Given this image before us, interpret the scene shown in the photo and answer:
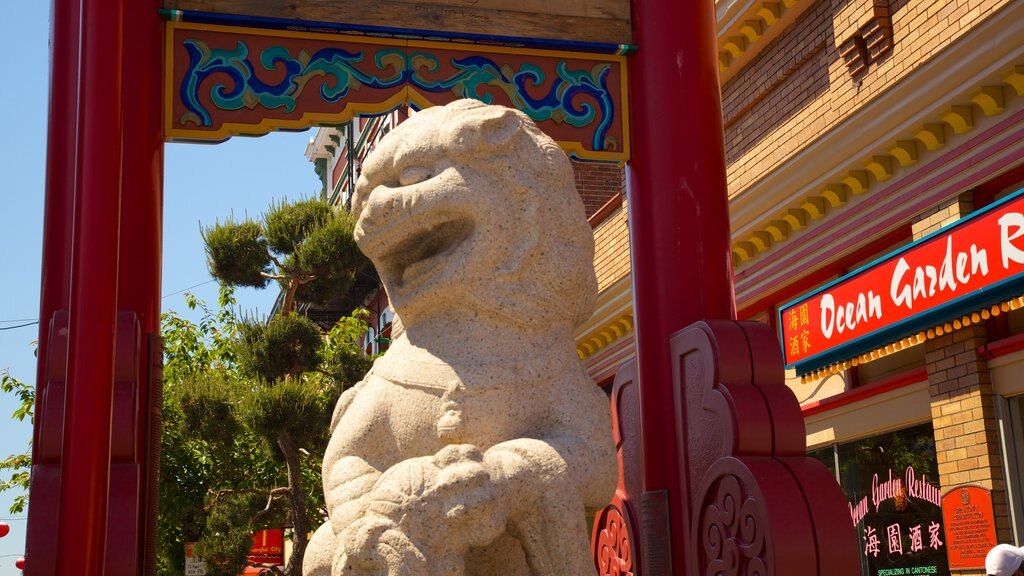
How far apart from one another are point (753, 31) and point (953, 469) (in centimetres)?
515

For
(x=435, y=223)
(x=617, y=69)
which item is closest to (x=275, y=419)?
(x=617, y=69)

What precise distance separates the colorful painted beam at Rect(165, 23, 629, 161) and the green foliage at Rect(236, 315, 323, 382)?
29.4ft

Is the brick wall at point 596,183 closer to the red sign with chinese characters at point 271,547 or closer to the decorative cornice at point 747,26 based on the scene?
the decorative cornice at point 747,26

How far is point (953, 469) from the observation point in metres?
8.25

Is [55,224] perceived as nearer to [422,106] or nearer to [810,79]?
[422,106]

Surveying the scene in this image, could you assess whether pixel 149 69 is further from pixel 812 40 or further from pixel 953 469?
pixel 812 40

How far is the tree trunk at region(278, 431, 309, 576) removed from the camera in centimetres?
1234

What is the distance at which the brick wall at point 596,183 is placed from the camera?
56.7 ft

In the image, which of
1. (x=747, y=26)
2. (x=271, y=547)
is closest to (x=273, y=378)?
(x=747, y=26)

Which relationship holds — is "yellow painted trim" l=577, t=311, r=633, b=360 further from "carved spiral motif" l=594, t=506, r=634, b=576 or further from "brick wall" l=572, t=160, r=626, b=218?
"carved spiral motif" l=594, t=506, r=634, b=576

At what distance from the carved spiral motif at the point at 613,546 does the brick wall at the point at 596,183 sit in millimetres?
11929

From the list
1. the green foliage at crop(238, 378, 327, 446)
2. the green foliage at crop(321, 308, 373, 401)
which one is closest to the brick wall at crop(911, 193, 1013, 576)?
the green foliage at crop(238, 378, 327, 446)

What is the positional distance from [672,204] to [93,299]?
2494 mm

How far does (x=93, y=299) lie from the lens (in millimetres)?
4176
